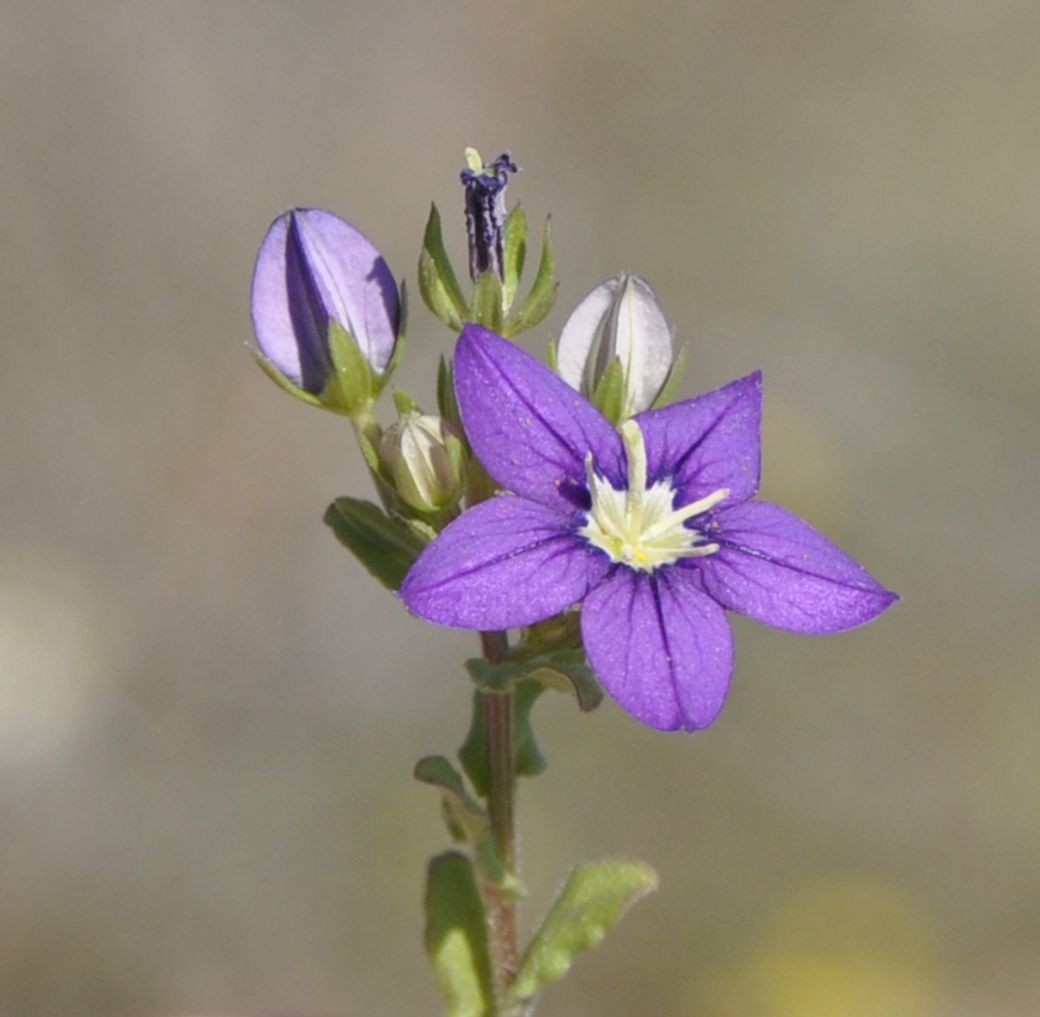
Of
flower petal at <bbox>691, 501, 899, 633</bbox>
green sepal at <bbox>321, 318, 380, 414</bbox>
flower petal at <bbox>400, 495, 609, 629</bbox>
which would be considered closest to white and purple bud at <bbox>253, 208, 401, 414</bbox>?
green sepal at <bbox>321, 318, 380, 414</bbox>

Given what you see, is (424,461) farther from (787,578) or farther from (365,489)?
(365,489)

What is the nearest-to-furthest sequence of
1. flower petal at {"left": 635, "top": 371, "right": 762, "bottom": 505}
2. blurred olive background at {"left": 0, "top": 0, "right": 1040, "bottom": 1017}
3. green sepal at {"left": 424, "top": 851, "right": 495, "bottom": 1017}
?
1. flower petal at {"left": 635, "top": 371, "right": 762, "bottom": 505}
2. green sepal at {"left": 424, "top": 851, "right": 495, "bottom": 1017}
3. blurred olive background at {"left": 0, "top": 0, "right": 1040, "bottom": 1017}

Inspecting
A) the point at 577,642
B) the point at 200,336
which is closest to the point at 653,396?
the point at 577,642

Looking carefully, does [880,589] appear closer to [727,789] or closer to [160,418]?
[727,789]

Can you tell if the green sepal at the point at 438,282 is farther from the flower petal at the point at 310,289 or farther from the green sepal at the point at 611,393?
the green sepal at the point at 611,393

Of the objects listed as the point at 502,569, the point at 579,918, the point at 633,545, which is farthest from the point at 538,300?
the point at 579,918

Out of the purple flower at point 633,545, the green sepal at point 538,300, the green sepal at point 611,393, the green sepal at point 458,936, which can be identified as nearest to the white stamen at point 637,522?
the purple flower at point 633,545

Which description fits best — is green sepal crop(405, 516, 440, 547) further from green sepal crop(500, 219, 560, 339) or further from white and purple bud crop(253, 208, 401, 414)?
green sepal crop(500, 219, 560, 339)
